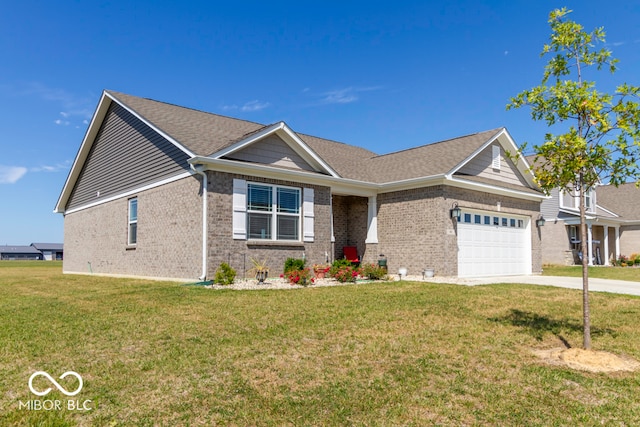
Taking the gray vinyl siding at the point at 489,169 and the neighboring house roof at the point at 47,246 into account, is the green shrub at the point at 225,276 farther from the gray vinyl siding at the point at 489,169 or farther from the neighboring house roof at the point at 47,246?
the neighboring house roof at the point at 47,246

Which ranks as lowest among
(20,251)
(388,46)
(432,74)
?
(20,251)

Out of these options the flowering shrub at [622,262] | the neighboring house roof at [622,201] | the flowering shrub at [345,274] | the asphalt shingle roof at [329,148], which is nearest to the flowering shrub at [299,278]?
the flowering shrub at [345,274]

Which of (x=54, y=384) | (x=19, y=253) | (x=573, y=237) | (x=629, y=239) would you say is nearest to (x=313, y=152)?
(x=54, y=384)

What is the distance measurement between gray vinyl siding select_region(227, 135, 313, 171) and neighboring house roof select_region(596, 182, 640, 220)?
26403 mm

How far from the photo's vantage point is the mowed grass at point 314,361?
3.73 meters

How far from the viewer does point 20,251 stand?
3939 inches

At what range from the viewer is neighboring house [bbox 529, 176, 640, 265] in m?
25.6

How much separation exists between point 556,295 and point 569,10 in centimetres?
697

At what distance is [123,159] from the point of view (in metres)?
17.4

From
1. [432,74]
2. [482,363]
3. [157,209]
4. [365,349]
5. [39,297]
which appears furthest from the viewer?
[432,74]

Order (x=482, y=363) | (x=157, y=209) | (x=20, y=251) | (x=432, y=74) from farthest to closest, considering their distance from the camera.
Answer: (x=20, y=251) < (x=432, y=74) < (x=157, y=209) < (x=482, y=363)

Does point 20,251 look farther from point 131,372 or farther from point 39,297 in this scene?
point 131,372

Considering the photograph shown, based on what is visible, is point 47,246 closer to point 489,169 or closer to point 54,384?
point 489,169

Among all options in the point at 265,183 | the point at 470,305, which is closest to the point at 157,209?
the point at 265,183
